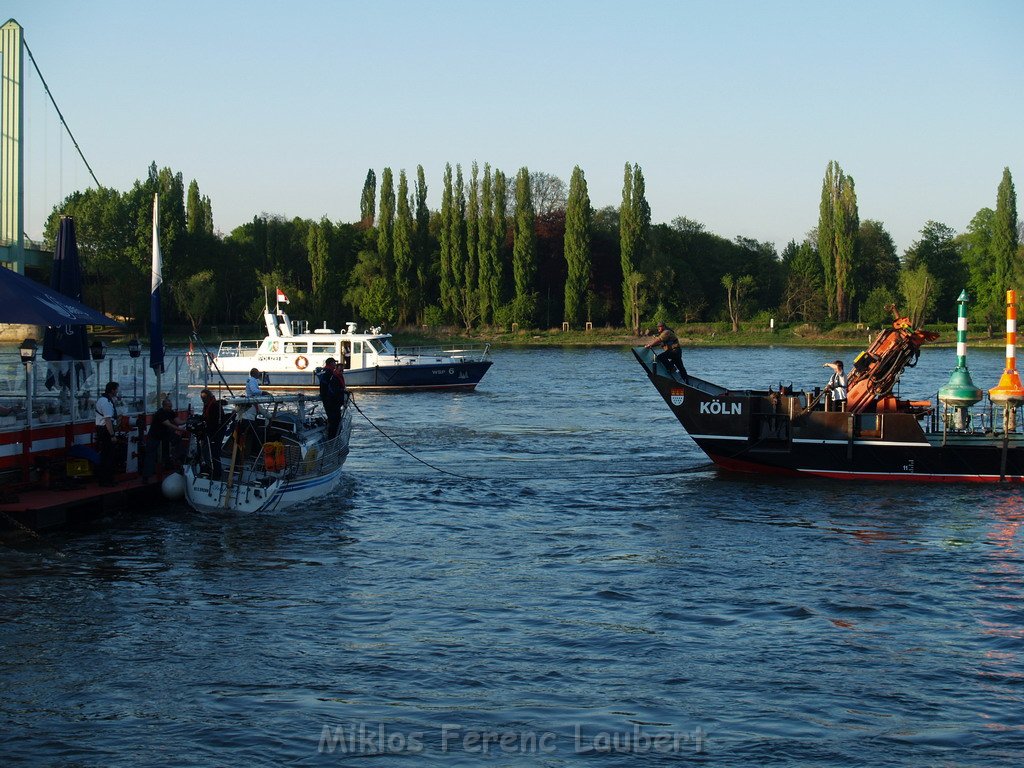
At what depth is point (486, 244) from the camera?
11225 centimetres

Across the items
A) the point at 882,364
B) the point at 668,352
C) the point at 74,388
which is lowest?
the point at 74,388

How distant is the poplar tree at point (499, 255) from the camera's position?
11238cm

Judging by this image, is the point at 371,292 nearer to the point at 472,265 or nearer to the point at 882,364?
the point at 472,265

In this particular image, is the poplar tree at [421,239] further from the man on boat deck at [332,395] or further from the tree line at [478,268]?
the man on boat deck at [332,395]

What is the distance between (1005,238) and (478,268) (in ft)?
161

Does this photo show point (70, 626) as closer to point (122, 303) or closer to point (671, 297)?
point (122, 303)

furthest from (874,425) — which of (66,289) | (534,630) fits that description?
(66,289)

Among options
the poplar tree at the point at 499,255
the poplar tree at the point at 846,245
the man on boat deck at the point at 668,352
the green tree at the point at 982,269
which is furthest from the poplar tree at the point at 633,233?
the man on boat deck at the point at 668,352

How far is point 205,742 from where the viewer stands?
1152 centimetres

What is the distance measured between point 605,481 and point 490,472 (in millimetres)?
3224

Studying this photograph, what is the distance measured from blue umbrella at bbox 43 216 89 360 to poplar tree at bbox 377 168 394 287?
87.0 meters

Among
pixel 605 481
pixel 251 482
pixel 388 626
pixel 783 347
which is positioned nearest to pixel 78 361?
pixel 251 482

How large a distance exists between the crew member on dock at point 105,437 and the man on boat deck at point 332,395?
17.0ft

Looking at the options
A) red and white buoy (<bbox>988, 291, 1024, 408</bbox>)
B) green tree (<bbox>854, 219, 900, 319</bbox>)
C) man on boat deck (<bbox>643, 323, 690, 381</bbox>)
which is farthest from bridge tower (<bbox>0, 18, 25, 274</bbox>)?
green tree (<bbox>854, 219, 900, 319</bbox>)
